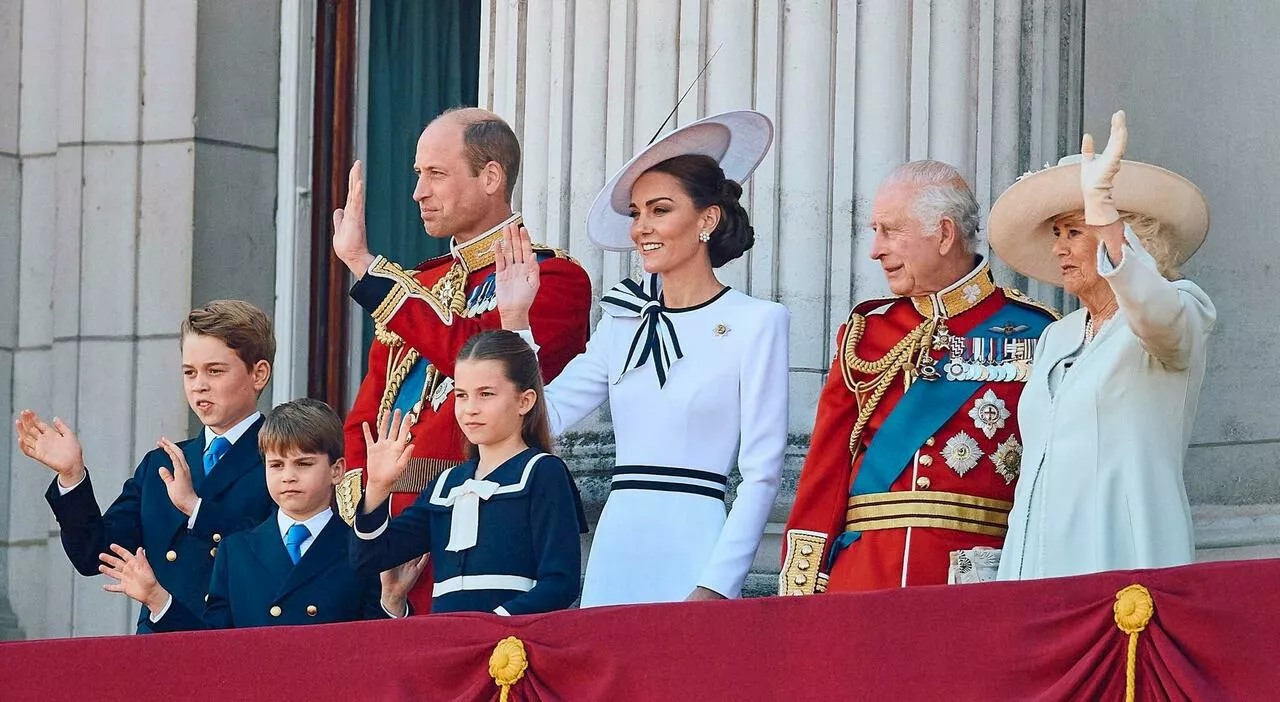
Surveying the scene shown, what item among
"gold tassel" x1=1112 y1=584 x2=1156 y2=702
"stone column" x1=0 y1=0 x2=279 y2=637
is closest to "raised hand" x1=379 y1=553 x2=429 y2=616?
"gold tassel" x1=1112 y1=584 x2=1156 y2=702

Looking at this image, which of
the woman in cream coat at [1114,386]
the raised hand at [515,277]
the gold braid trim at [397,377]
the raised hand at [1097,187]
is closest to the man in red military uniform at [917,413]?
the woman in cream coat at [1114,386]

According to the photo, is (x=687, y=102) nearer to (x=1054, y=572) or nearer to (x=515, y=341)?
(x=515, y=341)

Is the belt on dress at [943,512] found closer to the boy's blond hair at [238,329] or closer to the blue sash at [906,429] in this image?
the blue sash at [906,429]

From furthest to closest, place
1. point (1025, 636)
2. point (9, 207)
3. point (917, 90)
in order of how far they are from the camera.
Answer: point (9, 207), point (917, 90), point (1025, 636)

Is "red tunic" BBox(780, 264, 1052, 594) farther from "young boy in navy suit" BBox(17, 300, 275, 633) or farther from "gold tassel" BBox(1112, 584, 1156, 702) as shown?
"young boy in navy suit" BBox(17, 300, 275, 633)

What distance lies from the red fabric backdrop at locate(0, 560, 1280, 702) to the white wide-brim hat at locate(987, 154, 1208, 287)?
1.15 meters

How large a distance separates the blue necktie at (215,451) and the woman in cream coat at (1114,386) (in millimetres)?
2075

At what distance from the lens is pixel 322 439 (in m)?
5.86

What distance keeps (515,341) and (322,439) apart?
587 mm

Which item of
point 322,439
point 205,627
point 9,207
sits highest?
point 9,207

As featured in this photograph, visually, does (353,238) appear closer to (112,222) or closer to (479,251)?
(479,251)

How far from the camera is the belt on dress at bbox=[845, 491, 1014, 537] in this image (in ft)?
17.7

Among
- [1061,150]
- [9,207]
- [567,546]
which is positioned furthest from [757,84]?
[9,207]

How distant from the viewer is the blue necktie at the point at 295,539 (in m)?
5.79
